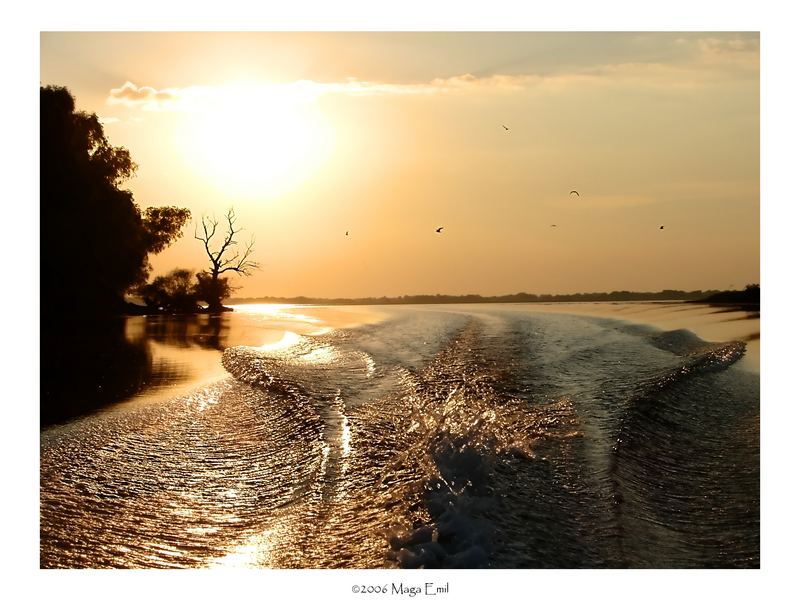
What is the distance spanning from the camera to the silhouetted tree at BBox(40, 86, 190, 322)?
66.2 ft

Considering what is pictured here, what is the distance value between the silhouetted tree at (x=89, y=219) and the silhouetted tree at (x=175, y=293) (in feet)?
23.7

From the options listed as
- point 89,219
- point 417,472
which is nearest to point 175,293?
point 89,219

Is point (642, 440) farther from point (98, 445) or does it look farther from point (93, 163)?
point (93, 163)

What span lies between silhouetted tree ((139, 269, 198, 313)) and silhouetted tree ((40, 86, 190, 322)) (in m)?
7.21

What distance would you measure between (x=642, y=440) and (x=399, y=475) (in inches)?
155

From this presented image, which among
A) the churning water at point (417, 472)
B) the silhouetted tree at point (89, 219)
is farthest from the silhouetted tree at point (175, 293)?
the churning water at point (417, 472)

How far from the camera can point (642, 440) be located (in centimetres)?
1112

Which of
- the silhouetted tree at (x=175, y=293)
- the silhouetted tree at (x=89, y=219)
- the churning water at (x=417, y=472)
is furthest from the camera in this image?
the silhouetted tree at (x=175, y=293)

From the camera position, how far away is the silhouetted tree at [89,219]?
66.2ft

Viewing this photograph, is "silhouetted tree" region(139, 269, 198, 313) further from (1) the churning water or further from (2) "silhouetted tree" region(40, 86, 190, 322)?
(1) the churning water

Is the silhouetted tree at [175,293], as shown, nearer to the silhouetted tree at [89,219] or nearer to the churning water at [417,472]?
the silhouetted tree at [89,219]

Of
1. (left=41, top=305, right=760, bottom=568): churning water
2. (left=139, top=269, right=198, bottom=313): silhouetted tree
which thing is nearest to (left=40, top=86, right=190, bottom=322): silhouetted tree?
Result: (left=139, top=269, right=198, bottom=313): silhouetted tree

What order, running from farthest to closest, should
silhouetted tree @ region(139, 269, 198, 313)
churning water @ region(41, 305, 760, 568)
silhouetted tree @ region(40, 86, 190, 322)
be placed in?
silhouetted tree @ region(139, 269, 198, 313) < silhouetted tree @ region(40, 86, 190, 322) < churning water @ region(41, 305, 760, 568)
